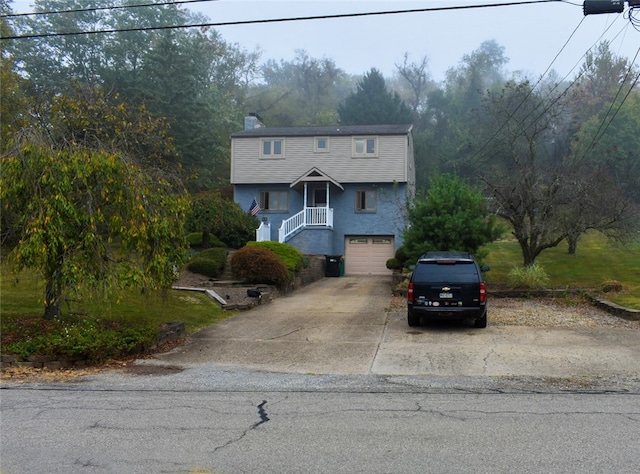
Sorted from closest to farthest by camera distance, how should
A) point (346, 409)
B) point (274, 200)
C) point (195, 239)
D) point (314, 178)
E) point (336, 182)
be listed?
point (346, 409)
point (195, 239)
point (314, 178)
point (336, 182)
point (274, 200)

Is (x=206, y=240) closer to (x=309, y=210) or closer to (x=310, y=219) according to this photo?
(x=310, y=219)

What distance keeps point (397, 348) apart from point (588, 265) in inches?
702

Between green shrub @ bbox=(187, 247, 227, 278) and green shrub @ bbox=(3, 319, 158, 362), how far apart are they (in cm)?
1106

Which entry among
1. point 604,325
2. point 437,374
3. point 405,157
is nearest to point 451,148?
point 405,157

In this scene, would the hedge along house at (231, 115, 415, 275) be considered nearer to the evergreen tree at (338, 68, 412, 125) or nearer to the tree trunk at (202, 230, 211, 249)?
the tree trunk at (202, 230, 211, 249)

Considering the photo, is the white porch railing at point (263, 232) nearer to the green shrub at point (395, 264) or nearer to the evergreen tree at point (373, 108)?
the green shrub at point (395, 264)

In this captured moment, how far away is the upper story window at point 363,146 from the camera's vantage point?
112ft

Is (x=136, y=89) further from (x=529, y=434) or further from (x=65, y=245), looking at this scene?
(x=529, y=434)

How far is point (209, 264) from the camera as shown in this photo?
2281cm

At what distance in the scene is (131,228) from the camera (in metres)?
10.5

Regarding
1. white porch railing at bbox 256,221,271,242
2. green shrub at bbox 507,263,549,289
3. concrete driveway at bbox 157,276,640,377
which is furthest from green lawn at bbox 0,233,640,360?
white porch railing at bbox 256,221,271,242

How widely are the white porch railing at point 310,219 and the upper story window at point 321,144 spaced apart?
149 inches

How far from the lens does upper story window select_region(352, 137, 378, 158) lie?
3422 cm

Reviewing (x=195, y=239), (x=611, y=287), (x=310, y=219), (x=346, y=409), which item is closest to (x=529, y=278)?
(x=611, y=287)
